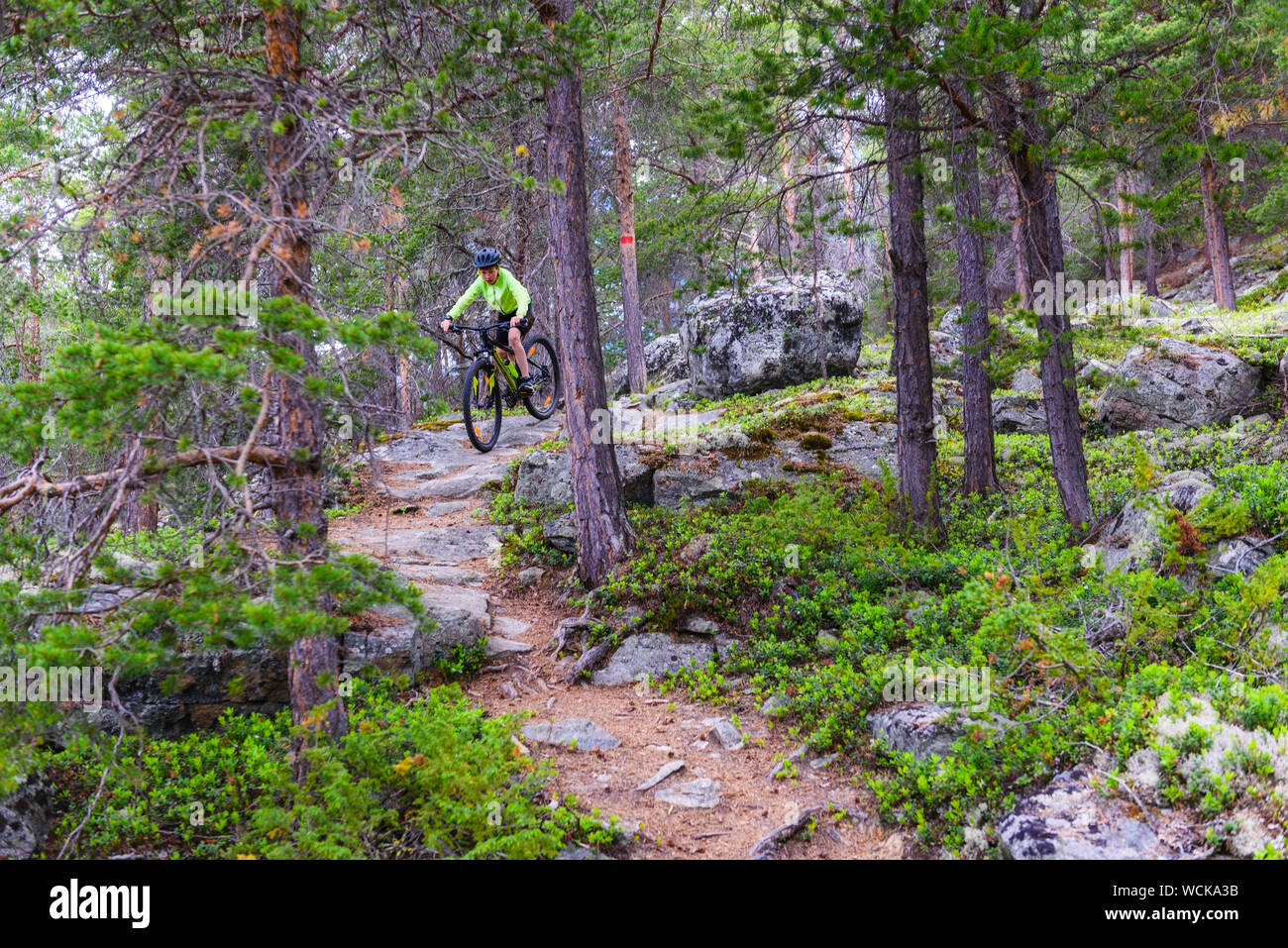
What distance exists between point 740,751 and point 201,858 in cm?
359

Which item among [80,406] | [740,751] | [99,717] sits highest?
[80,406]

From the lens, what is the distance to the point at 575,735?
6148 mm

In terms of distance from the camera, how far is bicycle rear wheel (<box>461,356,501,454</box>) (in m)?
10.7

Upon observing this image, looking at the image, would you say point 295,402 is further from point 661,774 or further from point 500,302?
point 500,302

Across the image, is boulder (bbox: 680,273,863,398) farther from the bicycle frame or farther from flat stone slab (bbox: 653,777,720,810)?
flat stone slab (bbox: 653,777,720,810)

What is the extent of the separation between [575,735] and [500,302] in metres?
6.24

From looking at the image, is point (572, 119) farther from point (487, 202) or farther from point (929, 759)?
point (929, 759)

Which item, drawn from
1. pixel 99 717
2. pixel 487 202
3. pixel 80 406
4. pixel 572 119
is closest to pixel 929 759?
pixel 80 406

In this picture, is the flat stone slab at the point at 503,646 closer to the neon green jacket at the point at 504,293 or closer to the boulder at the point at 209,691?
the boulder at the point at 209,691

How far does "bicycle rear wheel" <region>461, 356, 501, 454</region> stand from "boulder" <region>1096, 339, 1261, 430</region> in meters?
9.12

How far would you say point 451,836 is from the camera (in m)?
4.23

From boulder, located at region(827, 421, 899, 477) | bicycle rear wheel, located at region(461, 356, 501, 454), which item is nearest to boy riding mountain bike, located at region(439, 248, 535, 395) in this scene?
bicycle rear wheel, located at region(461, 356, 501, 454)

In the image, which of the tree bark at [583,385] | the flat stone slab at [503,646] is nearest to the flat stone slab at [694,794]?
the flat stone slab at [503,646]

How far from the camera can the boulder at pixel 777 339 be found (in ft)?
48.5
